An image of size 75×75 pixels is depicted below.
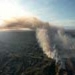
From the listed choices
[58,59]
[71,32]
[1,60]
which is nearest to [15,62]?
[1,60]

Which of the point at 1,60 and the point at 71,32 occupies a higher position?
the point at 71,32

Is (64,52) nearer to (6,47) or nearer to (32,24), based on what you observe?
(32,24)

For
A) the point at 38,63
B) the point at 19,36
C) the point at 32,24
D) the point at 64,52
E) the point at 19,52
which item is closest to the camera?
the point at 32,24

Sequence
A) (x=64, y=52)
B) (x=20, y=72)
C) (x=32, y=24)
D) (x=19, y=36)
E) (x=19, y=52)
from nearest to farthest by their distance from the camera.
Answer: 1. (x=32, y=24)
2. (x=20, y=72)
3. (x=64, y=52)
4. (x=19, y=52)
5. (x=19, y=36)

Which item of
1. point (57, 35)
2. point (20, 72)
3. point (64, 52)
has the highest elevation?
point (57, 35)

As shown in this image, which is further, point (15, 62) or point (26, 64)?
point (15, 62)

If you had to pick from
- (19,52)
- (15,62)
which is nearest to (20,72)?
(15,62)
